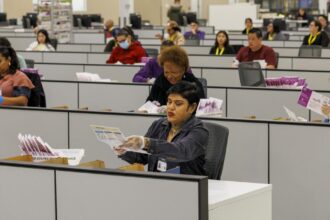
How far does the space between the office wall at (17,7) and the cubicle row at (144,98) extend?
2243cm

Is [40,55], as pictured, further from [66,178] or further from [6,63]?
[66,178]

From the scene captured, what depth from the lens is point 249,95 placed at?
7867 millimetres

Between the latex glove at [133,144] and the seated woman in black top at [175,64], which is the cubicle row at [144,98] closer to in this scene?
the seated woman in black top at [175,64]

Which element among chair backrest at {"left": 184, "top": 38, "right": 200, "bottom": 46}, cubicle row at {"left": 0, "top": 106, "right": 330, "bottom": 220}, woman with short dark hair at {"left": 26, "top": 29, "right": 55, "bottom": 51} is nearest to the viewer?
cubicle row at {"left": 0, "top": 106, "right": 330, "bottom": 220}

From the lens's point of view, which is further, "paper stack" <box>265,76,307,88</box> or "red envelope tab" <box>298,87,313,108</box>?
"paper stack" <box>265,76,307,88</box>

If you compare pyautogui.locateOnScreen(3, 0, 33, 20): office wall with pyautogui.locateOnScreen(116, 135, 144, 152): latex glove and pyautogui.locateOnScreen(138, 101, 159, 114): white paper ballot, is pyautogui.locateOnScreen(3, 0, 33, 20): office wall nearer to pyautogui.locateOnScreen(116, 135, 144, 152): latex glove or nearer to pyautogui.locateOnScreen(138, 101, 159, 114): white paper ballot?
pyautogui.locateOnScreen(138, 101, 159, 114): white paper ballot

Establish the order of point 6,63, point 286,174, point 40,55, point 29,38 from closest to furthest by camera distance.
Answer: point 286,174, point 6,63, point 40,55, point 29,38

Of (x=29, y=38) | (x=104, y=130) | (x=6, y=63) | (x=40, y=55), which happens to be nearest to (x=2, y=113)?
(x=6, y=63)

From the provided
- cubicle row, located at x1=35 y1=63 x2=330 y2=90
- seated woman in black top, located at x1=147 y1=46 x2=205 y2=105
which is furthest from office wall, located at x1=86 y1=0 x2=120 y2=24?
seated woman in black top, located at x1=147 y1=46 x2=205 y2=105

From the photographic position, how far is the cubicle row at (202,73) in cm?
985

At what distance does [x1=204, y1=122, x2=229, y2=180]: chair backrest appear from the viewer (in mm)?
4879

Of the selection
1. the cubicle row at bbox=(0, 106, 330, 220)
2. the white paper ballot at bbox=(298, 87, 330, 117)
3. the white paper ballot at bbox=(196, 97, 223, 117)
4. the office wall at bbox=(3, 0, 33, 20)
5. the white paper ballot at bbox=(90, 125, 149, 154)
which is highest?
the office wall at bbox=(3, 0, 33, 20)

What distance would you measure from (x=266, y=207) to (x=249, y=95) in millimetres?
3665

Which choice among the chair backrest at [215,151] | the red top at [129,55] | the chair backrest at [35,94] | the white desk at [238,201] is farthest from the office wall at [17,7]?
the white desk at [238,201]
